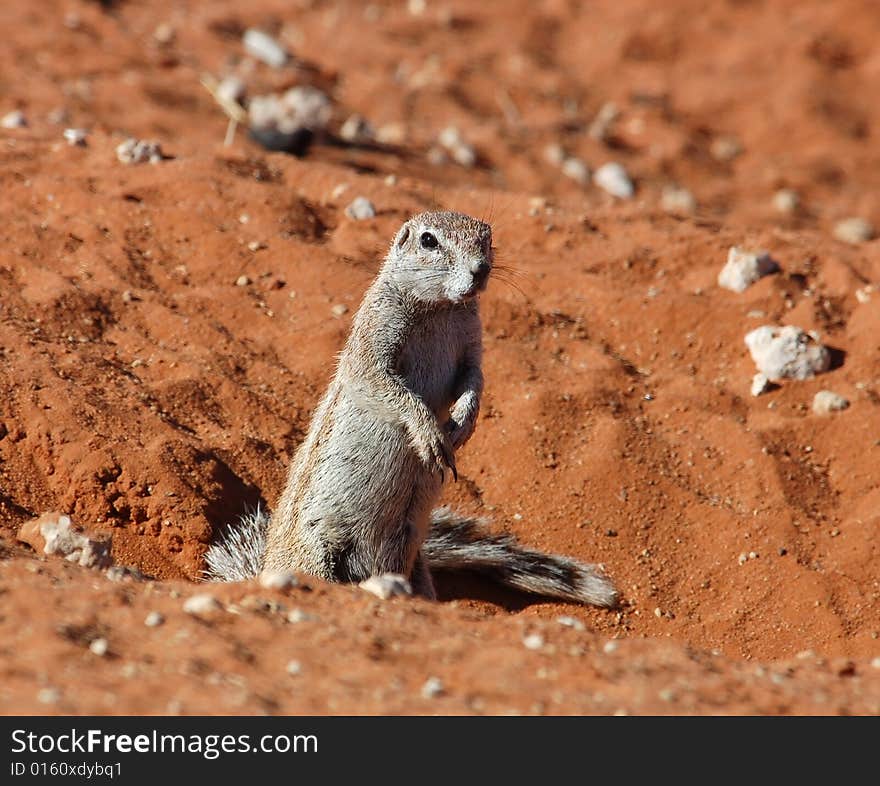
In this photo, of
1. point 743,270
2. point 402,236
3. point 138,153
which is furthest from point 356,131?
point 402,236

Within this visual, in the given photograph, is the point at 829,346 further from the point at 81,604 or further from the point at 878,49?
the point at 878,49

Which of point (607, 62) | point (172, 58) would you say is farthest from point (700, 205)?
point (172, 58)

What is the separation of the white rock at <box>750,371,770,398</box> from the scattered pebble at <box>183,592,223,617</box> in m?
3.98

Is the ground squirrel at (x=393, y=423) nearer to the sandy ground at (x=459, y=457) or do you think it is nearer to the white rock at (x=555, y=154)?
the sandy ground at (x=459, y=457)

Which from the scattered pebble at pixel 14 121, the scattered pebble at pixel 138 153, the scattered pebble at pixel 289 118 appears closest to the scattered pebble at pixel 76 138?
the scattered pebble at pixel 138 153

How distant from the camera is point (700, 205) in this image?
11.4 meters

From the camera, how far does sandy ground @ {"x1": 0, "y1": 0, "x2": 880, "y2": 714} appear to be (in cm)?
366

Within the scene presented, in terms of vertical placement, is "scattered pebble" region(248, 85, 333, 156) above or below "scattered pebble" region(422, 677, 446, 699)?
below

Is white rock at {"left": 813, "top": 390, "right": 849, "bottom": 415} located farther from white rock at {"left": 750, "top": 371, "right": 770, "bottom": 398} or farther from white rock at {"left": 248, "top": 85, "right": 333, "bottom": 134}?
white rock at {"left": 248, "top": 85, "right": 333, "bottom": 134}

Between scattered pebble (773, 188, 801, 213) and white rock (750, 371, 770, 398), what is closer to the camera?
white rock (750, 371, 770, 398)

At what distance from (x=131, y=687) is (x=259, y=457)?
9.92 ft

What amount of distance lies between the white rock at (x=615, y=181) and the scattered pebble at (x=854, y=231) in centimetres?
185

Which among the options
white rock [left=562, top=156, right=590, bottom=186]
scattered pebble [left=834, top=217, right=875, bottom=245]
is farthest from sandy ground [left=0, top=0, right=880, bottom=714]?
scattered pebble [left=834, top=217, right=875, bottom=245]

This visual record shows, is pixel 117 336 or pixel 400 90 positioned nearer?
pixel 117 336
